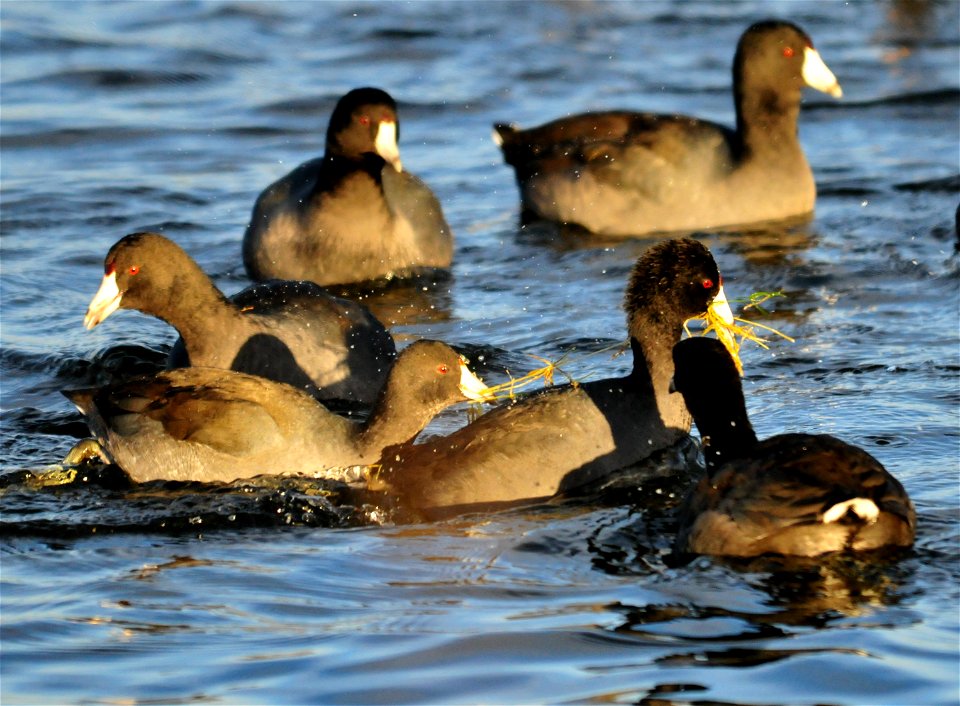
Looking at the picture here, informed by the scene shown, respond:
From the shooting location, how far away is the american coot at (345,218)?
10172 mm

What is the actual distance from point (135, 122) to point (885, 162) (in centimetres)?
631

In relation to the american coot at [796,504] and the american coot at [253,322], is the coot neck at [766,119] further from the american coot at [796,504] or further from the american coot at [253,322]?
the american coot at [796,504]

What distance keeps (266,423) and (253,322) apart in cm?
122

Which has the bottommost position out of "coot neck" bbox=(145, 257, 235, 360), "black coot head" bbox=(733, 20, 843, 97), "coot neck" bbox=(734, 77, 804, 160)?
"coot neck" bbox=(145, 257, 235, 360)

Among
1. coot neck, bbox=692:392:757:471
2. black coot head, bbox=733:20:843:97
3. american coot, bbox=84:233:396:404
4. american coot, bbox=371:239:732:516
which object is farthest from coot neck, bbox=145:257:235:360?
black coot head, bbox=733:20:843:97

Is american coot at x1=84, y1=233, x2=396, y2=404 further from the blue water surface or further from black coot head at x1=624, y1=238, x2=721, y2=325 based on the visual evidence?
black coot head at x1=624, y1=238, x2=721, y2=325

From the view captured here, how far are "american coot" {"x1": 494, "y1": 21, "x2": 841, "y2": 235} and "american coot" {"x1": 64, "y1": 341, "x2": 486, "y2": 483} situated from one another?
5.11m

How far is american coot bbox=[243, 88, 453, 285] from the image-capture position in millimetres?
10172

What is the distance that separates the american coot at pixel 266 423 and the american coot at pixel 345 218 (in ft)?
11.4

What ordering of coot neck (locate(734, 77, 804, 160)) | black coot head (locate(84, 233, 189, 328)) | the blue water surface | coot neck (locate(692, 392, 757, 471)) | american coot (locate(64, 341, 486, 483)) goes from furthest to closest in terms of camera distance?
1. coot neck (locate(734, 77, 804, 160))
2. black coot head (locate(84, 233, 189, 328))
3. american coot (locate(64, 341, 486, 483))
4. coot neck (locate(692, 392, 757, 471))
5. the blue water surface

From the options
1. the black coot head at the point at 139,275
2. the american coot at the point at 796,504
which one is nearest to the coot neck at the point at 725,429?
the american coot at the point at 796,504

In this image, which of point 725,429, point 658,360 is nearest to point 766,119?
point 658,360

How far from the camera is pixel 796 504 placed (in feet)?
18.1

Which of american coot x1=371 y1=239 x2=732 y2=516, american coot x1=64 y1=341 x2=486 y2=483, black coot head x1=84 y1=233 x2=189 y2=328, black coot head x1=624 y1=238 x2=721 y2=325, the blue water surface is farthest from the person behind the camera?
black coot head x1=84 y1=233 x2=189 y2=328
